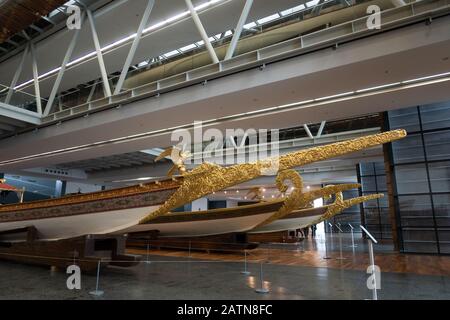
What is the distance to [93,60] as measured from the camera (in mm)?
10078

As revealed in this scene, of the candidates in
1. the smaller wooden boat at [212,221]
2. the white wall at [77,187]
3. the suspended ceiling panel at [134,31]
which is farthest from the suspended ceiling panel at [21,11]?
the white wall at [77,187]

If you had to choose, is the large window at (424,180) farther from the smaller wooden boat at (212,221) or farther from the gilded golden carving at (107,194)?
the gilded golden carving at (107,194)

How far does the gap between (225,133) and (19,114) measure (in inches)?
252

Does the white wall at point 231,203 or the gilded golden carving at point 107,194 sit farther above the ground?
the white wall at point 231,203

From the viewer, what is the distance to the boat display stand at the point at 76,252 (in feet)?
12.8

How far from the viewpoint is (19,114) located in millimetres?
8945

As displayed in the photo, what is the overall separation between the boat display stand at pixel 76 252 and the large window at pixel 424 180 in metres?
7.61

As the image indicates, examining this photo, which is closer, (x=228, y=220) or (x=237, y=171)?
(x=237, y=171)

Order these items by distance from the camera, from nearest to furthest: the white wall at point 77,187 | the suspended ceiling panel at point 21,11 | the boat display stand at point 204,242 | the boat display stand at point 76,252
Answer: the boat display stand at point 76,252, the suspended ceiling panel at point 21,11, the boat display stand at point 204,242, the white wall at point 77,187

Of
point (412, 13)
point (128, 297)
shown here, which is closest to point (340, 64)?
point (412, 13)

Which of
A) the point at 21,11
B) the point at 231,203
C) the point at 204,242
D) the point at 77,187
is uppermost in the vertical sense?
the point at 21,11

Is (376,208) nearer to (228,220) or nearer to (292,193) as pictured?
(292,193)

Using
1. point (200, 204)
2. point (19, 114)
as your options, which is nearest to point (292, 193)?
point (19, 114)
